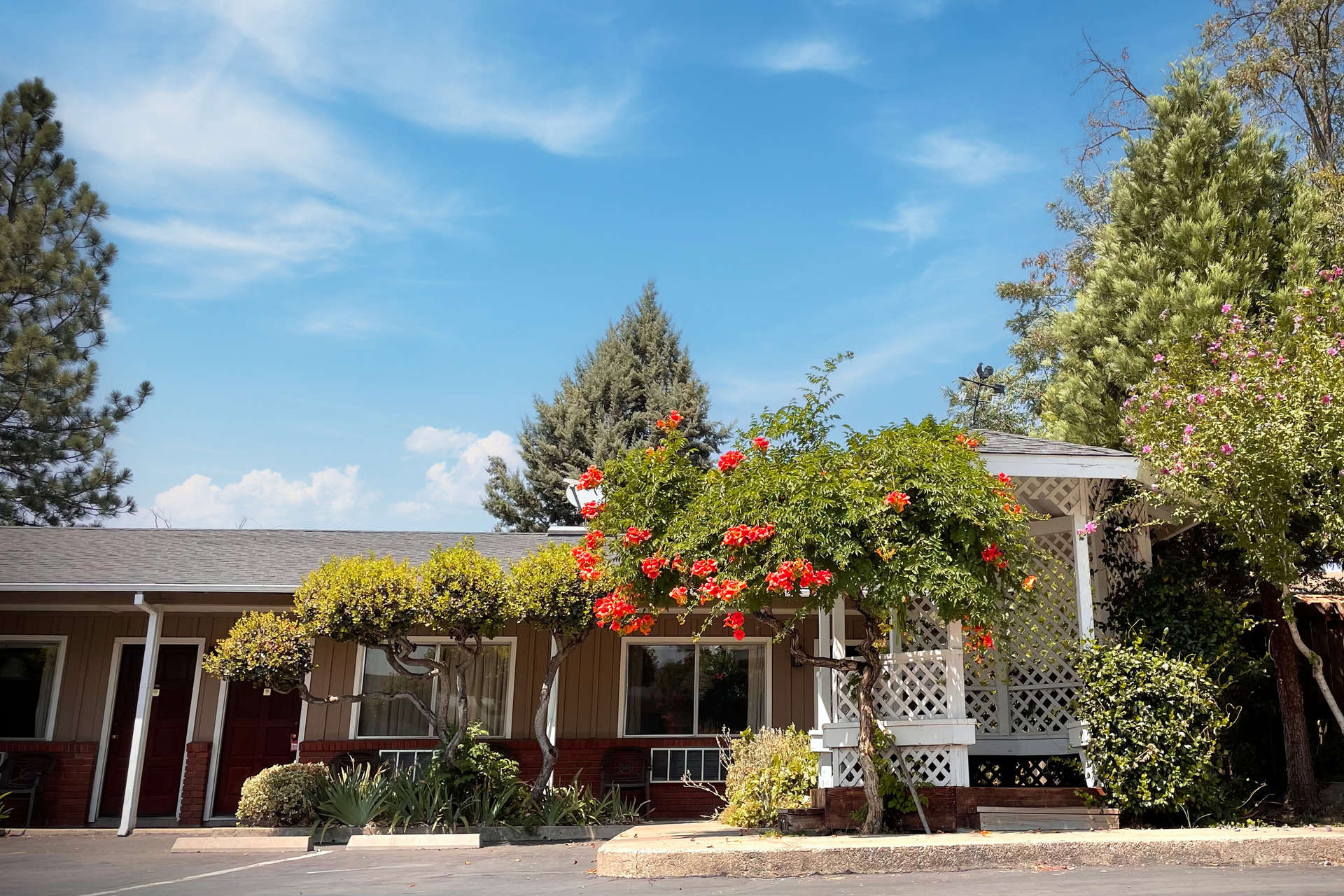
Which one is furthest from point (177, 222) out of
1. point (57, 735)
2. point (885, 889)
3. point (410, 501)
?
point (410, 501)

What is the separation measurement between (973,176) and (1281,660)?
26.4 ft

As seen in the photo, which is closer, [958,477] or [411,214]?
[958,477]

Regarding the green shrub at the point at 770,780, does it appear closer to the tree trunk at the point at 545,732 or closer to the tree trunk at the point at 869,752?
the tree trunk at the point at 869,752

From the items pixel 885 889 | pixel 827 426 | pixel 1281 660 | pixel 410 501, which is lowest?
pixel 885 889

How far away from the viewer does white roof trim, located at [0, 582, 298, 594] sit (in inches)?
448

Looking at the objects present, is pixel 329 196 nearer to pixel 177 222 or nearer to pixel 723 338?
pixel 177 222

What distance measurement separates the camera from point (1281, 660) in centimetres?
999

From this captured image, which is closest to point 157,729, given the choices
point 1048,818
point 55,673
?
point 55,673

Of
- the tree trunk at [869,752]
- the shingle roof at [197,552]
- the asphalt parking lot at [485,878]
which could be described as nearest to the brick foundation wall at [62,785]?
the shingle roof at [197,552]

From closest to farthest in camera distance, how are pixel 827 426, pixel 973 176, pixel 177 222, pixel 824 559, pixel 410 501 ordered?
pixel 824 559 < pixel 827 426 < pixel 177 222 < pixel 973 176 < pixel 410 501

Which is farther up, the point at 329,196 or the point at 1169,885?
the point at 329,196

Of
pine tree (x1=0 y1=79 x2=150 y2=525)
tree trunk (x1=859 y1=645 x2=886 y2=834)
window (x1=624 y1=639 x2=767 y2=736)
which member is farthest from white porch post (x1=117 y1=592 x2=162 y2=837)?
pine tree (x1=0 y1=79 x2=150 y2=525)

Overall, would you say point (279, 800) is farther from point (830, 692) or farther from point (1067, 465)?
point (1067, 465)

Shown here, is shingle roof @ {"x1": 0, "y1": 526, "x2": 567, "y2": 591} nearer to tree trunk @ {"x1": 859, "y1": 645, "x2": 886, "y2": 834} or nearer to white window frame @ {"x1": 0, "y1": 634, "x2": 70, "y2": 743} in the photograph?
white window frame @ {"x1": 0, "y1": 634, "x2": 70, "y2": 743}
